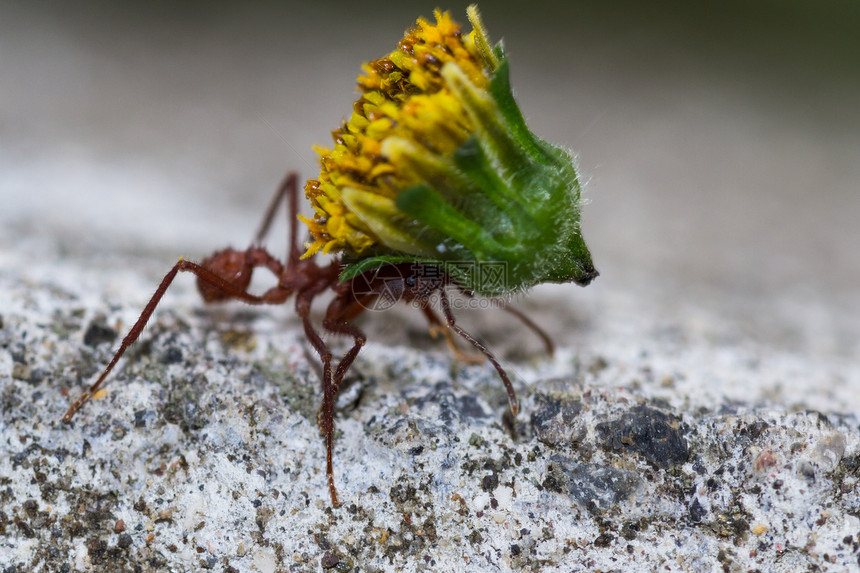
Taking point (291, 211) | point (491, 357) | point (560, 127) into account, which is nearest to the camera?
point (491, 357)

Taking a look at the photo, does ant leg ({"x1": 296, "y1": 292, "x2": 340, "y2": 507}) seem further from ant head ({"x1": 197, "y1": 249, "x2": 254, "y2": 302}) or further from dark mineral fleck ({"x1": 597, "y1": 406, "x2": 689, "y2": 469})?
→ dark mineral fleck ({"x1": 597, "y1": 406, "x2": 689, "y2": 469})

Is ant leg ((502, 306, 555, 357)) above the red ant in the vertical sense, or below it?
above

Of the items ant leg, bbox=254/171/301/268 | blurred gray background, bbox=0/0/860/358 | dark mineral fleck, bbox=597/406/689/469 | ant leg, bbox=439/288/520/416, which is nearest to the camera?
dark mineral fleck, bbox=597/406/689/469

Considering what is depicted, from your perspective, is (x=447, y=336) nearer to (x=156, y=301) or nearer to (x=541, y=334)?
(x=541, y=334)

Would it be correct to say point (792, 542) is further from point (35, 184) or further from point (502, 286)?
point (35, 184)
